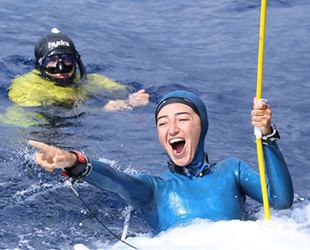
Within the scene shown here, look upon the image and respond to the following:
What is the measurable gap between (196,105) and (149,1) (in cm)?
998

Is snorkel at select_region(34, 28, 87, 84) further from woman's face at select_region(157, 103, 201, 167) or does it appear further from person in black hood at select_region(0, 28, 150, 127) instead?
woman's face at select_region(157, 103, 201, 167)

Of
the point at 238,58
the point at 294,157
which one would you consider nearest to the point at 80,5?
the point at 238,58

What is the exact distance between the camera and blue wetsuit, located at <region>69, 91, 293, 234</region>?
13.1 feet

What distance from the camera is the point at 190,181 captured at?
14.2ft

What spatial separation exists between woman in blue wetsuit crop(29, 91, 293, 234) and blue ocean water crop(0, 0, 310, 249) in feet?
0.74

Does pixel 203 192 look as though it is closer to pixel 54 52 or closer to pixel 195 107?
pixel 195 107

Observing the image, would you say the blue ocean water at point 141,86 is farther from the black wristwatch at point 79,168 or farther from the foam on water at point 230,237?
the black wristwatch at point 79,168

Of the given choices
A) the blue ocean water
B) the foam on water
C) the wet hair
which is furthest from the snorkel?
the foam on water

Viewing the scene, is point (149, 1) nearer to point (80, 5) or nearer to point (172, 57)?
point (80, 5)

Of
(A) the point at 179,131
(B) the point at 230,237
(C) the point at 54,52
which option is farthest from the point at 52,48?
(B) the point at 230,237

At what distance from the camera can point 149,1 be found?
13.9 meters

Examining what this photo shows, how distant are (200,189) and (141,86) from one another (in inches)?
214

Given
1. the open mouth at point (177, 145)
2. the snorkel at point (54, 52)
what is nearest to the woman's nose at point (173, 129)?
the open mouth at point (177, 145)

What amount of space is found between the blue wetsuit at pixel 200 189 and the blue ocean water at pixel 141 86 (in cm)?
21
